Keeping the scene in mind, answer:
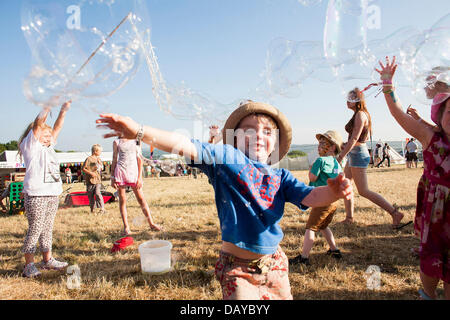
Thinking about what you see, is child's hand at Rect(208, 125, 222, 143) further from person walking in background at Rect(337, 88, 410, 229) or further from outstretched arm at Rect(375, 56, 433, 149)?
person walking in background at Rect(337, 88, 410, 229)

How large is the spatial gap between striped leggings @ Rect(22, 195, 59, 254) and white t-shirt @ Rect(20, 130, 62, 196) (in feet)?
0.29

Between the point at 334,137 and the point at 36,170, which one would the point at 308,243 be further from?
the point at 36,170

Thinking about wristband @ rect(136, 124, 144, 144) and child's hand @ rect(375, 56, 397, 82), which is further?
child's hand @ rect(375, 56, 397, 82)

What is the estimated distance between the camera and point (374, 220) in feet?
16.2

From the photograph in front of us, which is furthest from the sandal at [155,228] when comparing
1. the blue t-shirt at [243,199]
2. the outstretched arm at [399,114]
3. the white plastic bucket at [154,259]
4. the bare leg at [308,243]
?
the outstretched arm at [399,114]

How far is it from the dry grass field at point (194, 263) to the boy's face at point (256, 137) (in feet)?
5.09

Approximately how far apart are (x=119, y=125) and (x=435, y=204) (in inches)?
91.6

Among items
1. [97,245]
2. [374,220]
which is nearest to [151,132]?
[97,245]

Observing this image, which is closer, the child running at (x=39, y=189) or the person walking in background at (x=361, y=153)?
the child running at (x=39, y=189)

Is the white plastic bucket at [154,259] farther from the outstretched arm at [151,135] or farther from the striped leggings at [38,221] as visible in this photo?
the outstretched arm at [151,135]

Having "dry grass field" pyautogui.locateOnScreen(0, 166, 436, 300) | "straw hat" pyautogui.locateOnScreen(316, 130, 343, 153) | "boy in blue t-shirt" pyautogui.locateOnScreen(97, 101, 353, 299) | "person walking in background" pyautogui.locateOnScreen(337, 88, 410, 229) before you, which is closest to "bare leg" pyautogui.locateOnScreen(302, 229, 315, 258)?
"dry grass field" pyautogui.locateOnScreen(0, 166, 436, 300)

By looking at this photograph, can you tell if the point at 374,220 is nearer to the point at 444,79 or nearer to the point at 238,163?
the point at 444,79

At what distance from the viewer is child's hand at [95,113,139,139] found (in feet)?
4.43

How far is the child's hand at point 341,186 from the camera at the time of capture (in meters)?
1.60
